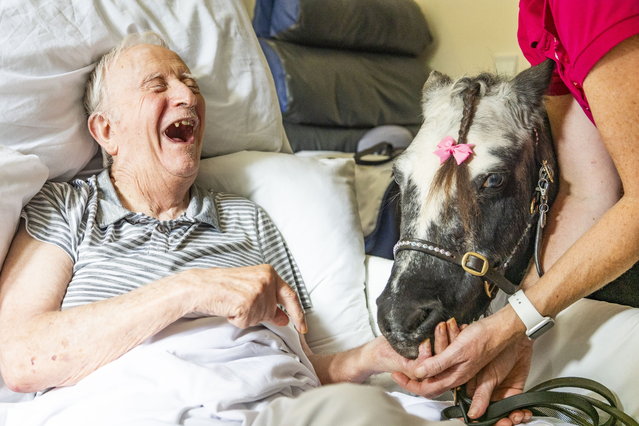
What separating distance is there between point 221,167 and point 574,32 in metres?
0.86

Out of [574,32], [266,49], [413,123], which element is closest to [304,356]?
[574,32]

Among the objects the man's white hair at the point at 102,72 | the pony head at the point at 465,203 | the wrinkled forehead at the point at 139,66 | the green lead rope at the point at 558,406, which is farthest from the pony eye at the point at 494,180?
the man's white hair at the point at 102,72

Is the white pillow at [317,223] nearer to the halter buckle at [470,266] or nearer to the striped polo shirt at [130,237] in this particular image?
the striped polo shirt at [130,237]

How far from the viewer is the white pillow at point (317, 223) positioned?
142 cm

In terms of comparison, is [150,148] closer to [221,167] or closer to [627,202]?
[221,167]

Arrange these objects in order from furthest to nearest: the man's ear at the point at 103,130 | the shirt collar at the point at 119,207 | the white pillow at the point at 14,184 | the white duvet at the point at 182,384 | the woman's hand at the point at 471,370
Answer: the man's ear at the point at 103,130
the shirt collar at the point at 119,207
the white pillow at the point at 14,184
the woman's hand at the point at 471,370
the white duvet at the point at 182,384

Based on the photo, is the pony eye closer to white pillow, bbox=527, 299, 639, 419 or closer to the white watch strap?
the white watch strap

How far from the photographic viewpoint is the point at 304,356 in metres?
1.16

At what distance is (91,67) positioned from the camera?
1378 millimetres

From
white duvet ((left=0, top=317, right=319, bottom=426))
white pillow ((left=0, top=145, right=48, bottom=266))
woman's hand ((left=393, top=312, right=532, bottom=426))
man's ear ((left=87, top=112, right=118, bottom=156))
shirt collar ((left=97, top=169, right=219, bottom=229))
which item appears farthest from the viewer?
man's ear ((left=87, top=112, right=118, bottom=156))

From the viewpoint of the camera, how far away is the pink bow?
1032mm

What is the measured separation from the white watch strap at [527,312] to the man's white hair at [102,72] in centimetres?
92

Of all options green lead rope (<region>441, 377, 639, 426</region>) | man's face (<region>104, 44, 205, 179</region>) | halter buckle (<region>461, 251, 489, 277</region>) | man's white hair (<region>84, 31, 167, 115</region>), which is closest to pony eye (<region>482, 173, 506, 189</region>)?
halter buckle (<region>461, 251, 489, 277</region>)

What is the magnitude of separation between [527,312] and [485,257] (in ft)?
0.36
